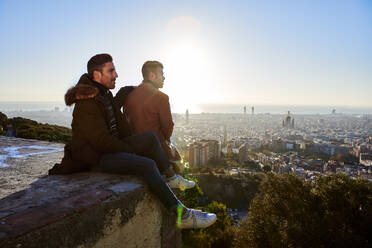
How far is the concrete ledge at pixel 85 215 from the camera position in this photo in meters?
1.02

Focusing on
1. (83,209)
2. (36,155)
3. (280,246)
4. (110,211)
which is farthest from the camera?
(280,246)

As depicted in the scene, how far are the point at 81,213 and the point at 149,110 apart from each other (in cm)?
124

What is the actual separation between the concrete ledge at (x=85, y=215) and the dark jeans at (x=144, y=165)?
6 centimetres

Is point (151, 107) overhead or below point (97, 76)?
below

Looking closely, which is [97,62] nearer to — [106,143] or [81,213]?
[106,143]

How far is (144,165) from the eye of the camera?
171cm

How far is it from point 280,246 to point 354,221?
1.85 meters

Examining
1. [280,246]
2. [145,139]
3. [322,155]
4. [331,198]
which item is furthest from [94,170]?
[322,155]

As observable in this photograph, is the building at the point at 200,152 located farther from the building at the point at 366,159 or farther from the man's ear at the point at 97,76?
the man's ear at the point at 97,76

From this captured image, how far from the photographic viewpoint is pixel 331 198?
6.11m

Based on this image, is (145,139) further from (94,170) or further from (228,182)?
(228,182)

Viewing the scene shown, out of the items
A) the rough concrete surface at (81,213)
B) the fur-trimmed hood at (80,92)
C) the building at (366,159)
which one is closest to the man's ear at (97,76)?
the fur-trimmed hood at (80,92)

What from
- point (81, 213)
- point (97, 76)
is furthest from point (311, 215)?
point (81, 213)

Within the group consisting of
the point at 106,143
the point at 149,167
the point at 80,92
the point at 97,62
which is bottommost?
the point at 149,167
